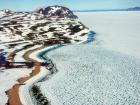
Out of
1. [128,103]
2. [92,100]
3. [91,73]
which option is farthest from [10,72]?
[128,103]

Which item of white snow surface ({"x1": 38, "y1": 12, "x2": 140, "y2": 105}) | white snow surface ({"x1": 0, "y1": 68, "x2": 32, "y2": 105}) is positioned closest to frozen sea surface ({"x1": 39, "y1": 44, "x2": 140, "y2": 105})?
white snow surface ({"x1": 38, "y1": 12, "x2": 140, "y2": 105})

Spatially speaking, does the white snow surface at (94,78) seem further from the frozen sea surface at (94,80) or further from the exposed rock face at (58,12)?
the exposed rock face at (58,12)

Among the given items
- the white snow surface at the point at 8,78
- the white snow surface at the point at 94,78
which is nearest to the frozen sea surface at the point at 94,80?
the white snow surface at the point at 94,78

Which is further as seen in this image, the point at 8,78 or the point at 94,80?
the point at 8,78

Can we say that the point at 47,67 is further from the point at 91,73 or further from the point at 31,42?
the point at 31,42

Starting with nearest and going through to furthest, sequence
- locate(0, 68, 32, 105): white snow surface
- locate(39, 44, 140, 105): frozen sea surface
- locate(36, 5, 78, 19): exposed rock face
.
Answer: locate(39, 44, 140, 105): frozen sea surface < locate(0, 68, 32, 105): white snow surface < locate(36, 5, 78, 19): exposed rock face

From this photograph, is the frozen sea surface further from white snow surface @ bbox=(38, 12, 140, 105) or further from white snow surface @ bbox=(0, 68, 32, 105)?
white snow surface @ bbox=(0, 68, 32, 105)

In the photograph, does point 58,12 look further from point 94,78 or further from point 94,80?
point 94,80

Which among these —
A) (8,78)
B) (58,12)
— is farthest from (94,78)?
(58,12)
